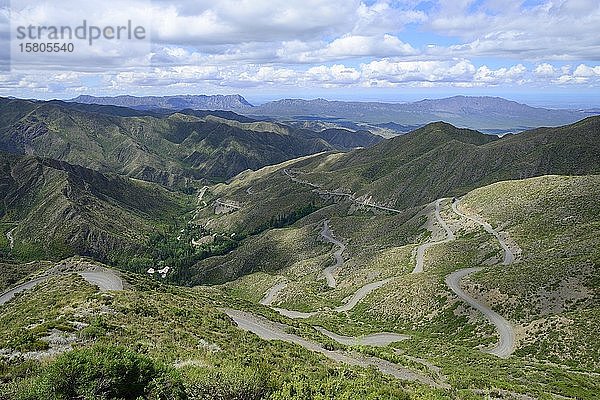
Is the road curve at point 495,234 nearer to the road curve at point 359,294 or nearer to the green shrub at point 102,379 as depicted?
the road curve at point 359,294

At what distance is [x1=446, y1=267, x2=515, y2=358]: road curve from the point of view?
51469mm

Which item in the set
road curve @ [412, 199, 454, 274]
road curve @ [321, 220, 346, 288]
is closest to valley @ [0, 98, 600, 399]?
road curve @ [412, 199, 454, 274]

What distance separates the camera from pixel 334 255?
12688cm

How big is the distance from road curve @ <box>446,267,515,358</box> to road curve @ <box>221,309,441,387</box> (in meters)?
19.9

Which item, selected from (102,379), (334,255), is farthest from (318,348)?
(334,255)

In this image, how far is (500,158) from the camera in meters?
169

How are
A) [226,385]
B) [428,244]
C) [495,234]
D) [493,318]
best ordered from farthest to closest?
[428,244], [495,234], [493,318], [226,385]

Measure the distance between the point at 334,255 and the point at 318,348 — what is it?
83.8m

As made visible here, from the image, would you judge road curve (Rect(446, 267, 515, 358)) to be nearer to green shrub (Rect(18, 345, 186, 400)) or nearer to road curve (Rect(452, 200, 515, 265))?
road curve (Rect(452, 200, 515, 265))

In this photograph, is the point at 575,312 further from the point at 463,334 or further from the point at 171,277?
the point at 171,277

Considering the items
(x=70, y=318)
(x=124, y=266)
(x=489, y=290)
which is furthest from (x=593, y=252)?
(x=124, y=266)

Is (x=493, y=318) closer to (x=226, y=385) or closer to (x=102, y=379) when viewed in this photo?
(x=226, y=385)

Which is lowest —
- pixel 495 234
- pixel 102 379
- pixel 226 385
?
pixel 495 234

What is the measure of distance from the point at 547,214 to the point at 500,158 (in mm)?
83189
